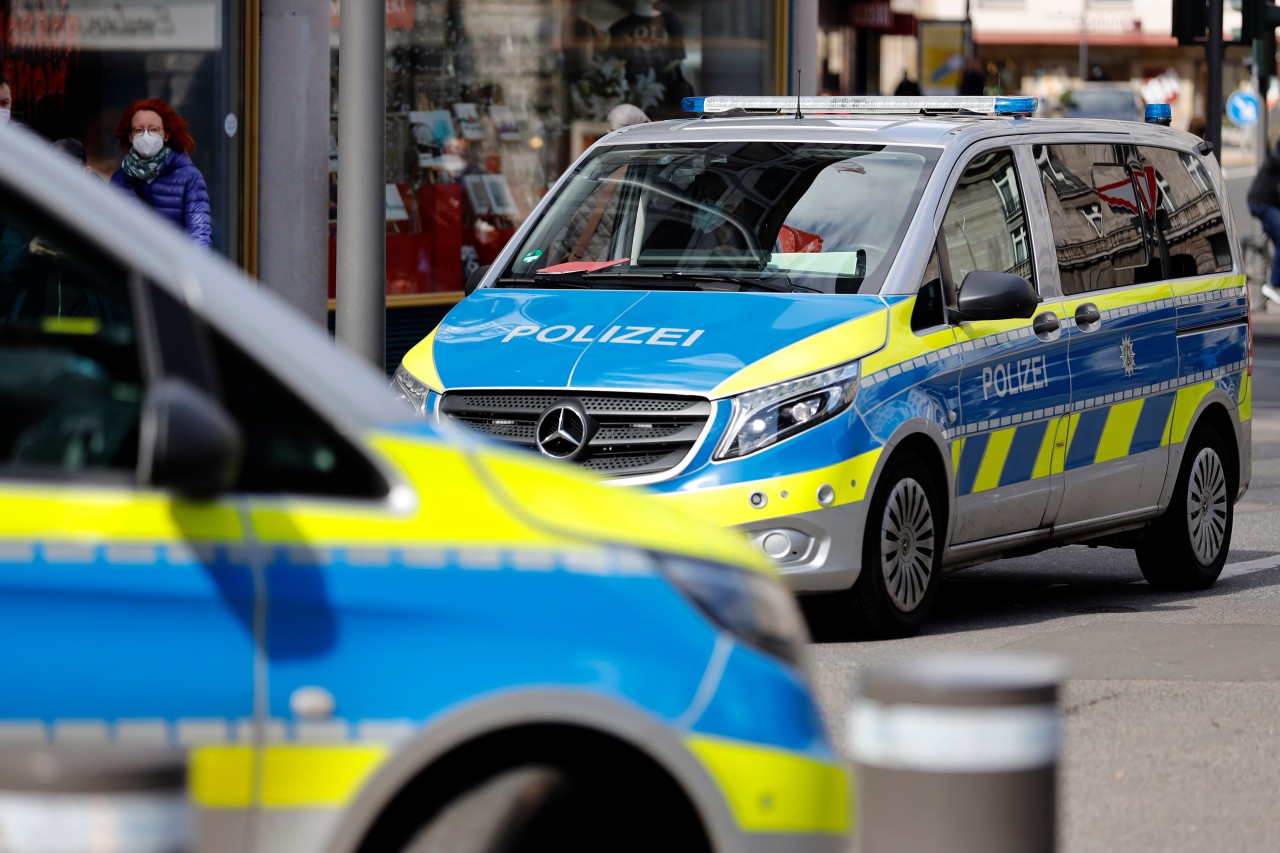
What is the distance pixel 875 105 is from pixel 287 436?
638cm

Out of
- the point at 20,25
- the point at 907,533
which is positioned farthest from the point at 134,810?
the point at 20,25

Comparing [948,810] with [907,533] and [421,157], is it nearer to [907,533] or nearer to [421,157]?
[907,533]

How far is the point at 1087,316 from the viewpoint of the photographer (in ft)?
29.0

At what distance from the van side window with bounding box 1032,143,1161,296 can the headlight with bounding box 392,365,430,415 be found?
8.55 feet

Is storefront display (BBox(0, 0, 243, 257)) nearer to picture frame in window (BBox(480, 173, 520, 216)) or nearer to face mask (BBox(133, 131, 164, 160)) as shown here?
face mask (BBox(133, 131, 164, 160))

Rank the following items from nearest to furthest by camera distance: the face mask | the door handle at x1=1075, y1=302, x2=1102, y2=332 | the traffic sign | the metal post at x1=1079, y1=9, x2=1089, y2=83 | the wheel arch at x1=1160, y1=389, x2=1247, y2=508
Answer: the door handle at x1=1075, y1=302, x2=1102, y2=332 < the wheel arch at x1=1160, y1=389, x2=1247, y2=508 < the face mask < the traffic sign < the metal post at x1=1079, y1=9, x2=1089, y2=83

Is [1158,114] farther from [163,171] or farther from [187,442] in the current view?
[187,442]

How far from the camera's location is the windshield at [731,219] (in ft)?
27.2

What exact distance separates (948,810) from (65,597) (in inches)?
51.6

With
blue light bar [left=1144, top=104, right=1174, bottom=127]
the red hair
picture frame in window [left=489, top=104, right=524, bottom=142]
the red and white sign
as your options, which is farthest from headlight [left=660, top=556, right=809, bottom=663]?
picture frame in window [left=489, top=104, right=524, bottom=142]

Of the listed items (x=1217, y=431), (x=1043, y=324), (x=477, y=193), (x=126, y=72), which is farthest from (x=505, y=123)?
(x=1043, y=324)

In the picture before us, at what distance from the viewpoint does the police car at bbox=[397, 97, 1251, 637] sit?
7.57m

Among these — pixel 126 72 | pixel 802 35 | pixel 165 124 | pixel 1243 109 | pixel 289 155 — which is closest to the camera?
pixel 165 124

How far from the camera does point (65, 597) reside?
3.21 metres
